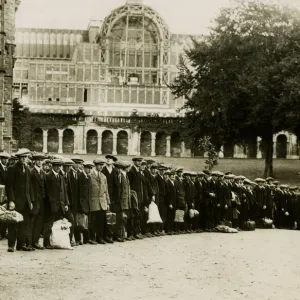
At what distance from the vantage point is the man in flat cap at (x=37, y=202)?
1375 cm

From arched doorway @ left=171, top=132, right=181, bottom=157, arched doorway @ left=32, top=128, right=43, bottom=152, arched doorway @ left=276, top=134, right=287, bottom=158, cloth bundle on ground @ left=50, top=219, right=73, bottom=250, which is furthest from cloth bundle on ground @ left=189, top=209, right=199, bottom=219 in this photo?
arched doorway @ left=276, top=134, right=287, bottom=158

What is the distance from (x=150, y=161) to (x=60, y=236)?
547 centimetres

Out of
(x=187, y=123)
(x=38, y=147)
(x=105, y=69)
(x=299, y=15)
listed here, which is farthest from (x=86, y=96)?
(x=299, y=15)

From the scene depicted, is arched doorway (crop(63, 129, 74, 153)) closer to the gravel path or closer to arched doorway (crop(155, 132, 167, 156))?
arched doorway (crop(155, 132, 167, 156))

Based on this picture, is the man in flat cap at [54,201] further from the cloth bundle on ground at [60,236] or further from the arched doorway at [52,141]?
the arched doorway at [52,141]

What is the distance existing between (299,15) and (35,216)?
32.1 metres

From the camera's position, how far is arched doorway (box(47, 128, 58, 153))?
206 ft

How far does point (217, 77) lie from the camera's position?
43875 millimetres

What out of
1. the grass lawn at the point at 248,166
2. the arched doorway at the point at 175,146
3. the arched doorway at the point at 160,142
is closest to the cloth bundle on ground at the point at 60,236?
the grass lawn at the point at 248,166

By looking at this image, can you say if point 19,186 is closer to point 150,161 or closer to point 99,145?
point 150,161

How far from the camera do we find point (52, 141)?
62.8 metres

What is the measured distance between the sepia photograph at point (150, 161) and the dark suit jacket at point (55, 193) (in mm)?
26

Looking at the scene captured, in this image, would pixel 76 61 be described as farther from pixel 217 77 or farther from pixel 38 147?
pixel 217 77

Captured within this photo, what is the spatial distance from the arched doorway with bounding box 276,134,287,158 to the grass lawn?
31.1 ft
